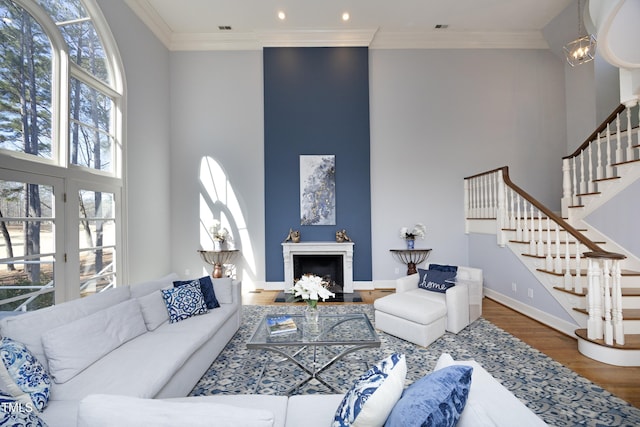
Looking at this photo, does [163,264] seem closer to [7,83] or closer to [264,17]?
[7,83]

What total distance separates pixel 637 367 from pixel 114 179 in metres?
6.27

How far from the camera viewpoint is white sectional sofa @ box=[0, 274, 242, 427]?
1705 millimetres

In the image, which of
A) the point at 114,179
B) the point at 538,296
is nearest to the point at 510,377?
the point at 538,296

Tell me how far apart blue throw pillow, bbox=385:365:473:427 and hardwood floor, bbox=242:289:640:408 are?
218 cm

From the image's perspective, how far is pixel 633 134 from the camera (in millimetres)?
4184

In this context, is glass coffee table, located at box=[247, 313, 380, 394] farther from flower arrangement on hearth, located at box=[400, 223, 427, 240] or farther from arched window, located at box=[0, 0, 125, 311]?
flower arrangement on hearth, located at box=[400, 223, 427, 240]

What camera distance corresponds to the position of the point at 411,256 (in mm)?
5438

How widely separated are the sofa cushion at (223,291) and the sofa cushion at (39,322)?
120 cm

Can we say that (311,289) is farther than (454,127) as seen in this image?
No

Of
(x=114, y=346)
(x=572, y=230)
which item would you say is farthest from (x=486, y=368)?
(x=114, y=346)

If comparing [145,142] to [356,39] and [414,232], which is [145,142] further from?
[414,232]

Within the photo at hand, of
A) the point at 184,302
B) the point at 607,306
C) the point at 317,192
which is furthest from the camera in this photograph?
the point at 317,192

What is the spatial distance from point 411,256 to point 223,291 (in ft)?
11.7

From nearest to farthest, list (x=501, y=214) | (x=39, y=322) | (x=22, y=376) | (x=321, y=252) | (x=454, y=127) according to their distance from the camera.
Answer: (x=22, y=376) → (x=39, y=322) → (x=501, y=214) → (x=321, y=252) → (x=454, y=127)
